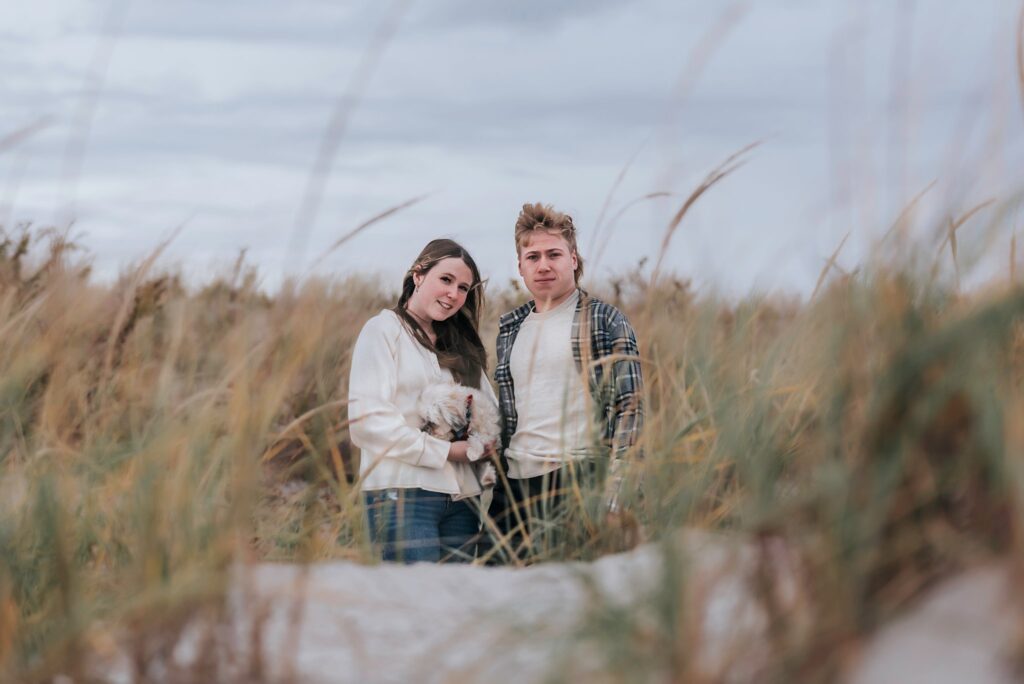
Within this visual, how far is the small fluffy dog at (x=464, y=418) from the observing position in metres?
3.44

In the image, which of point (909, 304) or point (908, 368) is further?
point (909, 304)

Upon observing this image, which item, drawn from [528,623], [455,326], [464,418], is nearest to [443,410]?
[464,418]

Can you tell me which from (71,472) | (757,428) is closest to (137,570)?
(71,472)

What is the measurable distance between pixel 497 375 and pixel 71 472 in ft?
5.12

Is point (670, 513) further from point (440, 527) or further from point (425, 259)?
point (425, 259)

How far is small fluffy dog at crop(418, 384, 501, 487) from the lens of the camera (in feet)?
11.3

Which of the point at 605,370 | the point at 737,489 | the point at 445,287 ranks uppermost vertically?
the point at 445,287

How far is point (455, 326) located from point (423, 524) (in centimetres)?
79

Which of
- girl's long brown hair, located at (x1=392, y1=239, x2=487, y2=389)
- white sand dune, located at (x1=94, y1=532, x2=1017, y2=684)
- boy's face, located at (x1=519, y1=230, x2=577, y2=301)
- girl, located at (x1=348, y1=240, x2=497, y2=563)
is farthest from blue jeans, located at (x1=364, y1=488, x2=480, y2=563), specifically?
white sand dune, located at (x1=94, y1=532, x2=1017, y2=684)

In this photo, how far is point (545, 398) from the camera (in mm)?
3453

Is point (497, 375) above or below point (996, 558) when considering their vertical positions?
above

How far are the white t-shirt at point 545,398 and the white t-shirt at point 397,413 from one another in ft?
0.69

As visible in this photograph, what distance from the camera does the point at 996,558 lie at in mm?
1490

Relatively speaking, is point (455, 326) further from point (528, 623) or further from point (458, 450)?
point (528, 623)
